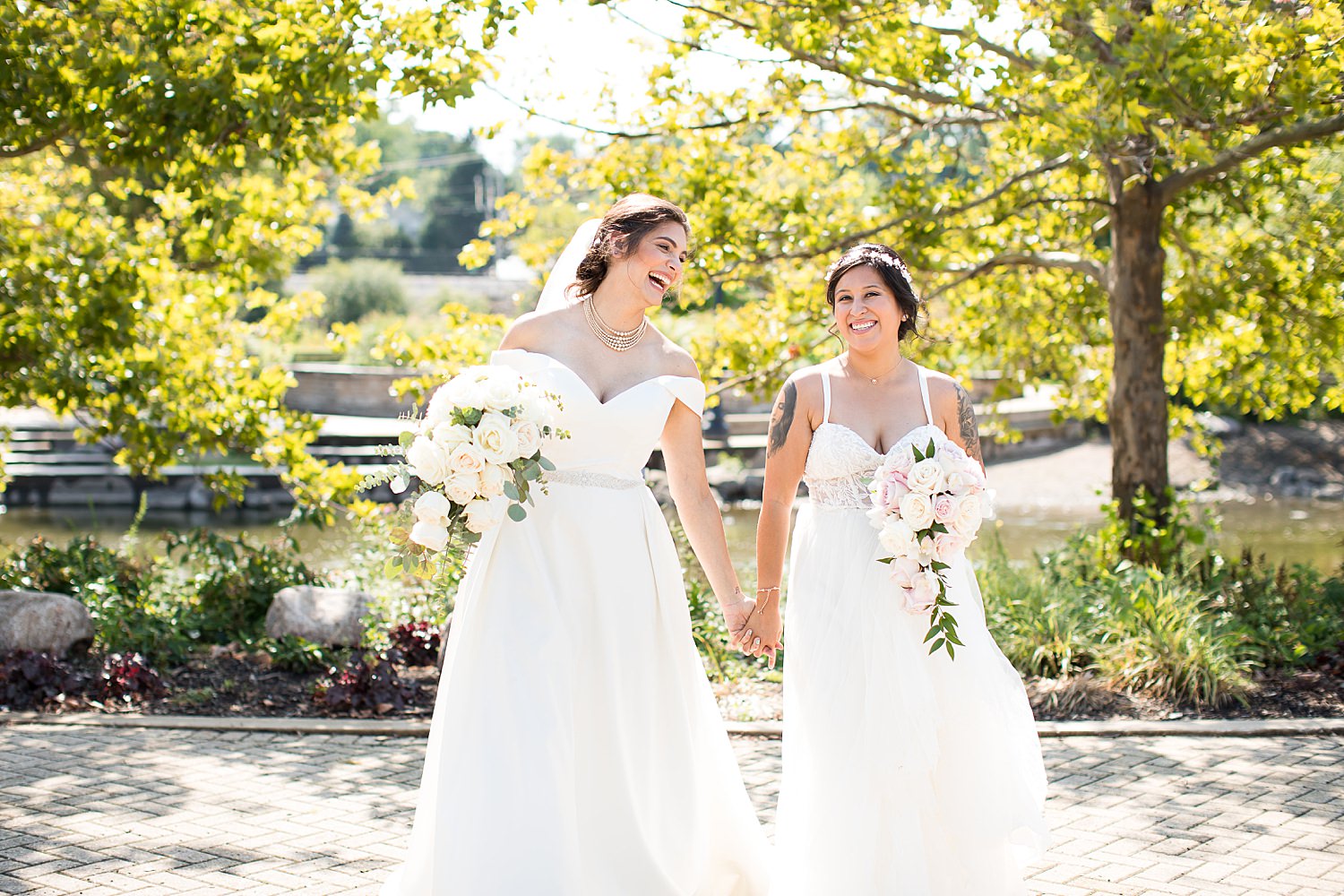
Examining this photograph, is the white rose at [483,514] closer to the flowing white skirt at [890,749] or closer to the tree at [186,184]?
the flowing white skirt at [890,749]

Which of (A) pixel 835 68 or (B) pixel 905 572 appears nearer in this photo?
(B) pixel 905 572

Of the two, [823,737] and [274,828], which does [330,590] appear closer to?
[274,828]

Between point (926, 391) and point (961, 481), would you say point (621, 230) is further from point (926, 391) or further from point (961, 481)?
point (961, 481)

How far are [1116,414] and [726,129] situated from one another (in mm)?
3537

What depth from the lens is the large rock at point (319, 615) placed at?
308 inches

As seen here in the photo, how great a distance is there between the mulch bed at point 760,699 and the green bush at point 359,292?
34090 mm

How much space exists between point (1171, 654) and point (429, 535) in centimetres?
475

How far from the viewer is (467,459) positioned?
3.63 metres

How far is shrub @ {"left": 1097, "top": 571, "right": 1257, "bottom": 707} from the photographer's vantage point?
6.78 metres

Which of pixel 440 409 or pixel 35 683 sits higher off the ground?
pixel 440 409

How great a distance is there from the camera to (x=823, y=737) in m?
4.02

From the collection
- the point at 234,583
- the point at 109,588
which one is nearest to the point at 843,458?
the point at 234,583

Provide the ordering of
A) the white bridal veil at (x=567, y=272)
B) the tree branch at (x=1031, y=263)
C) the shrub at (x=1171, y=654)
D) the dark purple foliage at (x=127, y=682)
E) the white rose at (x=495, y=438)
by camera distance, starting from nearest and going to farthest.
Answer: the white rose at (x=495, y=438) → the white bridal veil at (x=567, y=272) → the shrub at (x=1171, y=654) → the dark purple foliage at (x=127, y=682) → the tree branch at (x=1031, y=263)

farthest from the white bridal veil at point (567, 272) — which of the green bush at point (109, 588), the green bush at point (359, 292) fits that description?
the green bush at point (359, 292)
